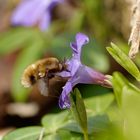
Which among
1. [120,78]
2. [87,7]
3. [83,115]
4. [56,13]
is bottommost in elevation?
[56,13]

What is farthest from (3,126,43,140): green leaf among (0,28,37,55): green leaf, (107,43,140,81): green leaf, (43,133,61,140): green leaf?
(0,28,37,55): green leaf

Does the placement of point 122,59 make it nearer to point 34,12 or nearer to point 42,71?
point 42,71

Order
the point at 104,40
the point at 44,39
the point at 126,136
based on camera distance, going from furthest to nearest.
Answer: the point at 104,40
the point at 44,39
the point at 126,136

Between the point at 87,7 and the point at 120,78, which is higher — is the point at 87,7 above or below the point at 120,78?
below

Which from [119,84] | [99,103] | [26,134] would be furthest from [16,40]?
[119,84]

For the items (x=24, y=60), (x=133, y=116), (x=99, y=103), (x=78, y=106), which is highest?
(x=133, y=116)

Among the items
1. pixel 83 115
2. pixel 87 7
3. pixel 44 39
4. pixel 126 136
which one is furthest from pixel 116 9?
pixel 126 136

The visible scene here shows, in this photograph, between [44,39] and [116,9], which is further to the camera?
[116,9]

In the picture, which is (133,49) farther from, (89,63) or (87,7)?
(87,7)

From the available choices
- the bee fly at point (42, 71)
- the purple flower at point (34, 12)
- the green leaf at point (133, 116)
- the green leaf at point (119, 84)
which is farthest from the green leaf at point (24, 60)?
the green leaf at point (133, 116)
